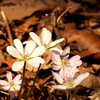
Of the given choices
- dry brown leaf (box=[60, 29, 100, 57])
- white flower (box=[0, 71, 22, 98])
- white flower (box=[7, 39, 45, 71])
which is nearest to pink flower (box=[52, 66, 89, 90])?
white flower (box=[7, 39, 45, 71])

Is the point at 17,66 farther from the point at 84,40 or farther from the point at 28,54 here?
the point at 84,40

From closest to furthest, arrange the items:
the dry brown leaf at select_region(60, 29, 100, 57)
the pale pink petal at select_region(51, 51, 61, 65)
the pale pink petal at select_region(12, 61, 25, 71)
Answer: the pale pink petal at select_region(12, 61, 25, 71), the pale pink petal at select_region(51, 51, 61, 65), the dry brown leaf at select_region(60, 29, 100, 57)

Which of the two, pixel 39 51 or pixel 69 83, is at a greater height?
pixel 39 51

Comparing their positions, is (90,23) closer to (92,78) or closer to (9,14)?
(9,14)

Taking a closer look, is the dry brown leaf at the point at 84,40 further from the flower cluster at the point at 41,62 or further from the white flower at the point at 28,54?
the white flower at the point at 28,54

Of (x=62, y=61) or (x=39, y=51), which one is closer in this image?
(x=39, y=51)

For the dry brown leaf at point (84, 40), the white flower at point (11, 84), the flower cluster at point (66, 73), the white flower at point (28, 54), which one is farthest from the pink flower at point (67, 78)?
the dry brown leaf at point (84, 40)

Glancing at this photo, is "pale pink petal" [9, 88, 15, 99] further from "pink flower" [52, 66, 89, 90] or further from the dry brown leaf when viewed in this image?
the dry brown leaf

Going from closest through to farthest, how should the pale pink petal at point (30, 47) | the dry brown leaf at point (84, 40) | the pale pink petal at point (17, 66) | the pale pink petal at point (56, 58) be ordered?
the pale pink petal at point (17, 66) < the pale pink petal at point (30, 47) < the pale pink petal at point (56, 58) < the dry brown leaf at point (84, 40)

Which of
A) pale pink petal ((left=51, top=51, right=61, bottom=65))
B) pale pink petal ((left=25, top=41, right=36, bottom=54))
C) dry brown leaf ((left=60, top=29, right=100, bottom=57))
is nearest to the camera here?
pale pink petal ((left=25, top=41, right=36, bottom=54))

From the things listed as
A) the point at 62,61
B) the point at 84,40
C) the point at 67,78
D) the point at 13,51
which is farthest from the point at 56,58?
the point at 84,40

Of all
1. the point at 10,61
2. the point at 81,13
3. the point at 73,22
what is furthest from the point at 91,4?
the point at 10,61

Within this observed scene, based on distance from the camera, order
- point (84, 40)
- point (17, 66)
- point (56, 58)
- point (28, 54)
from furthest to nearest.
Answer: point (84, 40) < point (56, 58) < point (28, 54) < point (17, 66)
